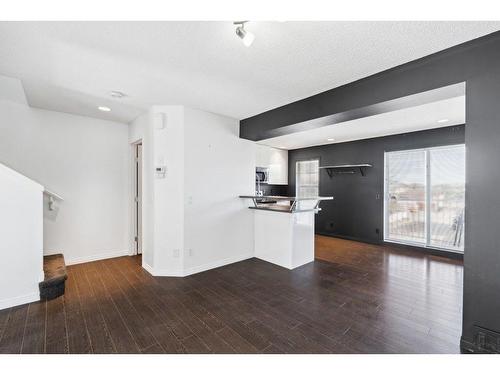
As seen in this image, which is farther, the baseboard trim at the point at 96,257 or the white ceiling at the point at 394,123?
the baseboard trim at the point at 96,257

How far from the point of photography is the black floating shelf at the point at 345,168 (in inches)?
212

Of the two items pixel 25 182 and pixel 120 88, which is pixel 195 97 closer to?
pixel 120 88

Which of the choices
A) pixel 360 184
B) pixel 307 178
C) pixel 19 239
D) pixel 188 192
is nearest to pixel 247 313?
pixel 188 192

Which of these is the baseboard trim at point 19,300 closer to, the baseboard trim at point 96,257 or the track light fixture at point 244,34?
the baseboard trim at point 96,257

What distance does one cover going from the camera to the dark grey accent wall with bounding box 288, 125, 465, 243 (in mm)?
4730

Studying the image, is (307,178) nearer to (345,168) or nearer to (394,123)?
(345,168)

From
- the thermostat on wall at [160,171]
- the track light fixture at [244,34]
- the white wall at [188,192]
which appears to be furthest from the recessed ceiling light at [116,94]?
the track light fixture at [244,34]

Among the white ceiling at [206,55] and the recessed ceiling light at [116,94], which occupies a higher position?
the recessed ceiling light at [116,94]

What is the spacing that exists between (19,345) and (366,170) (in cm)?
617

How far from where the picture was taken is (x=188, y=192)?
3.36 meters

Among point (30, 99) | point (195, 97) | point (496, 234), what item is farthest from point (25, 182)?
point (496, 234)

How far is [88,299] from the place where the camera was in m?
2.57

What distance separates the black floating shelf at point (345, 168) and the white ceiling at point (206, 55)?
3.20 metres

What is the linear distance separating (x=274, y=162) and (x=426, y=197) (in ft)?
11.9
